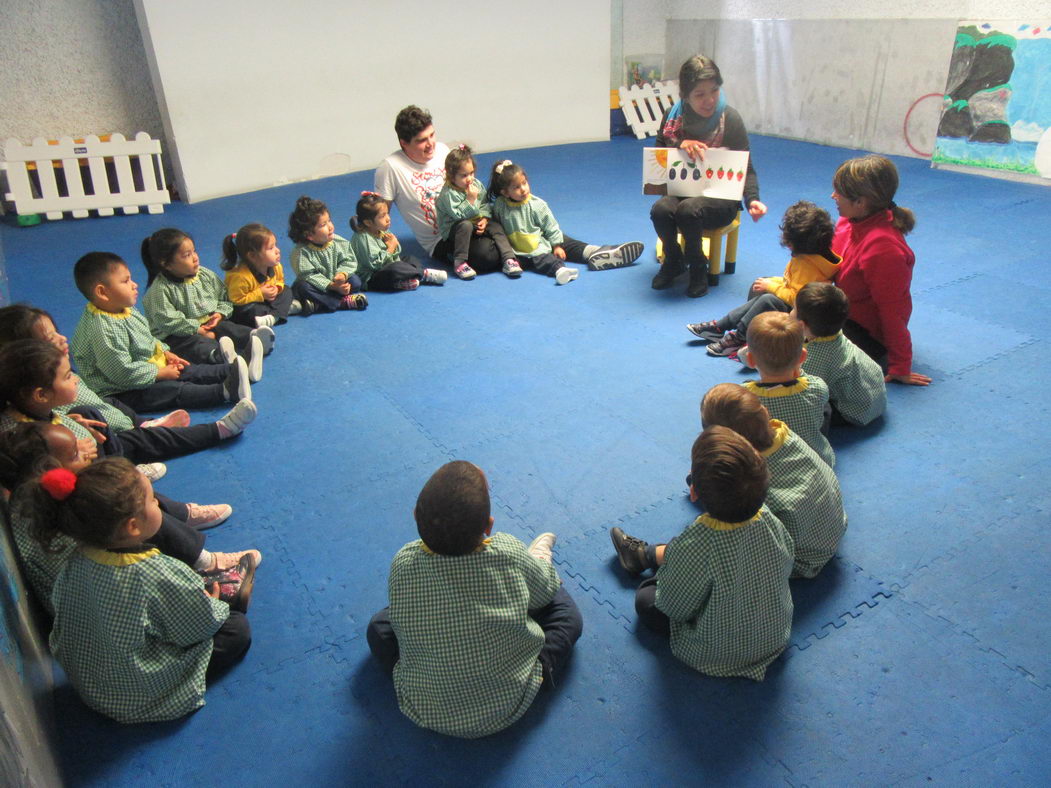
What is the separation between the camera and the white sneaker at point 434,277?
5762mm

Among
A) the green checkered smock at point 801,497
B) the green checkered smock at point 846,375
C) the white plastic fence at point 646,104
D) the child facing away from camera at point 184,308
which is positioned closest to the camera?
the green checkered smock at point 801,497

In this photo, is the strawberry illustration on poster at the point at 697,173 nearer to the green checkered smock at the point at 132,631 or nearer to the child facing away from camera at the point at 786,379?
the child facing away from camera at the point at 786,379

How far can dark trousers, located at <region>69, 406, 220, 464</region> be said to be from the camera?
3.60 metres

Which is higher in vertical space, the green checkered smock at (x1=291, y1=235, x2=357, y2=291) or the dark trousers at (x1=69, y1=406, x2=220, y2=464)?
the green checkered smock at (x1=291, y1=235, x2=357, y2=291)

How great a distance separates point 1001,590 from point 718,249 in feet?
10.7

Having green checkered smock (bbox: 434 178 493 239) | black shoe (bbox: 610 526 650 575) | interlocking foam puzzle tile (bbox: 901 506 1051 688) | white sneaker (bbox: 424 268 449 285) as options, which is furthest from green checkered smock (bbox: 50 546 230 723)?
green checkered smock (bbox: 434 178 493 239)

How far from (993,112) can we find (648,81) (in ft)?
16.1

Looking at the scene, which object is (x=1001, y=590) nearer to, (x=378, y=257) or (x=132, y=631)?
(x=132, y=631)

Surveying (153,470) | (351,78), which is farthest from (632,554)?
(351,78)

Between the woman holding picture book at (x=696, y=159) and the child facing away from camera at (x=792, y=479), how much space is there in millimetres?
2735

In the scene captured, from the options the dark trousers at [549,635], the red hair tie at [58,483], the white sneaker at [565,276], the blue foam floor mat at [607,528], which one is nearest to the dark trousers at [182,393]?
the blue foam floor mat at [607,528]

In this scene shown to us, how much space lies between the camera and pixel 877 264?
3.79 metres

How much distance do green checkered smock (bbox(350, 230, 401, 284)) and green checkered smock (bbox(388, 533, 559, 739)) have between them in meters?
3.78

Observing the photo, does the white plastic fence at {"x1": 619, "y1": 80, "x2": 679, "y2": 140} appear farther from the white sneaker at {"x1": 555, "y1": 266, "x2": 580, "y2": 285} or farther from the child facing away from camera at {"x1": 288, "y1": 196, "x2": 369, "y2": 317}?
the child facing away from camera at {"x1": 288, "y1": 196, "x2": 369, "y2": 317}
